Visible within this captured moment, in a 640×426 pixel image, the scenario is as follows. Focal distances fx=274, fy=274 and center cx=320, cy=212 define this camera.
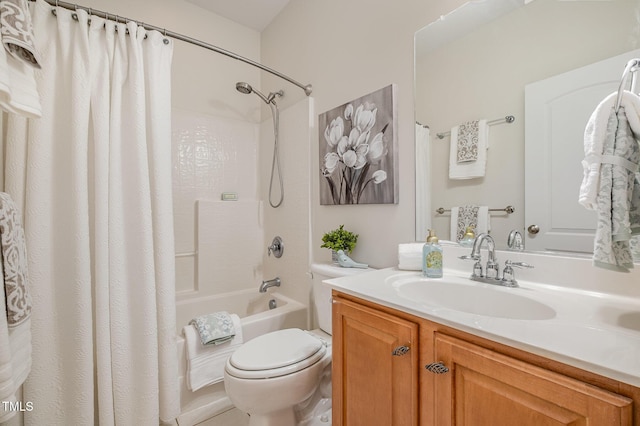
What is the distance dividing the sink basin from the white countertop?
2 centimetres

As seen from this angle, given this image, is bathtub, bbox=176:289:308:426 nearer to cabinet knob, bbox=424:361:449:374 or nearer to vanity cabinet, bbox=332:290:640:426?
vanity cabinet, bbox=332:290:640:426

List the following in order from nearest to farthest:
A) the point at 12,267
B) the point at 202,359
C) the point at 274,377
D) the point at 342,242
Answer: the point at 12,267 < the point at 274,377 < the point at 202,359 < the point at 342,242

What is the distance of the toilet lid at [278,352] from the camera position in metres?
1.11

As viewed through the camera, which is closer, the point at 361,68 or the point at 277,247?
the point at 361,68

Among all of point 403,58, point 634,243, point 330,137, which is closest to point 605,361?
point 634,243

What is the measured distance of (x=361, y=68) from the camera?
5.06 ft

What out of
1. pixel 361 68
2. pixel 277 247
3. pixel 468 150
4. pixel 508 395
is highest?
pixel 361 68

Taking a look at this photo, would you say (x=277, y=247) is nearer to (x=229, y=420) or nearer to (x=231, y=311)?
(x=231, y=311)

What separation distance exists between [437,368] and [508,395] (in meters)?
0.15

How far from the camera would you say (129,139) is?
51.3 inches

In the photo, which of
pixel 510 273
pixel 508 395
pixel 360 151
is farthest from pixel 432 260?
pixel 360 151

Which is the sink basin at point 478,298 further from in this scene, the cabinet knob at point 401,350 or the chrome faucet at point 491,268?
the cabinet knob at point 401,350

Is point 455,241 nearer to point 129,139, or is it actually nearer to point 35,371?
point 129,139

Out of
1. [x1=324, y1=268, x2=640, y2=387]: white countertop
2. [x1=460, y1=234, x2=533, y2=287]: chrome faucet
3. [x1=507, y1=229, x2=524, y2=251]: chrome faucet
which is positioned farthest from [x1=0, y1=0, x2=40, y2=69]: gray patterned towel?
[x1=507, y1=229, x2=524, y2=251]: chrome faucet
